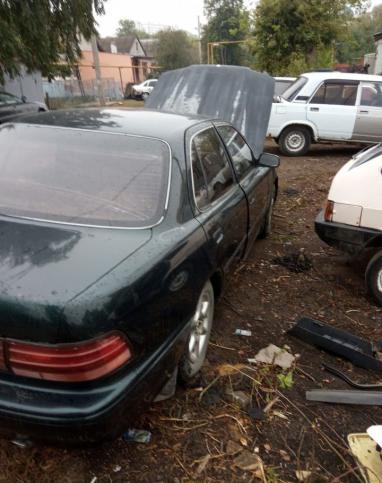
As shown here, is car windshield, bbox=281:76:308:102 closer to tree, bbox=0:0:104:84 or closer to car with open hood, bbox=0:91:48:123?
tree, bbox=0:0:104:84

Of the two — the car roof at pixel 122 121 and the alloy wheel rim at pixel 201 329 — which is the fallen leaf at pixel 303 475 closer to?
the alloy wheel rim at pixel 201 329

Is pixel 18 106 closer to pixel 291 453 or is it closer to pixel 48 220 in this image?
pixel 48 220

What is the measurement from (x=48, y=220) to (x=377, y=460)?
209cm

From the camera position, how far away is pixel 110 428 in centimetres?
176

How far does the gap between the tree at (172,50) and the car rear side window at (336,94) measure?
1476 inches

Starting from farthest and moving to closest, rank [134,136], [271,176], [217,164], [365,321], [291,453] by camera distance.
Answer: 1. [271,176]
2. [365,321]
3. [217,164]
4. [134,136]
5. [291,453]

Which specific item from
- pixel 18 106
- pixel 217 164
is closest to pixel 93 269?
pixel 217 164

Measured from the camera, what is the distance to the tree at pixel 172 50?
144 feet

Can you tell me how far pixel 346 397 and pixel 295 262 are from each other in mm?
2148

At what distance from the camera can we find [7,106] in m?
10.4

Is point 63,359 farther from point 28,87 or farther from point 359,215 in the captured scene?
point 28,87

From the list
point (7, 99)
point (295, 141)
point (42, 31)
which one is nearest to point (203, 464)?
point (295, 141)

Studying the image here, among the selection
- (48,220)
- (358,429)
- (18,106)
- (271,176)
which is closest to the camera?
(48,220)

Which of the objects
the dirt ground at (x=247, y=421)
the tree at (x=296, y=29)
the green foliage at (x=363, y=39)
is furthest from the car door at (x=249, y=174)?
the green foliage at (x=363, y=39)
